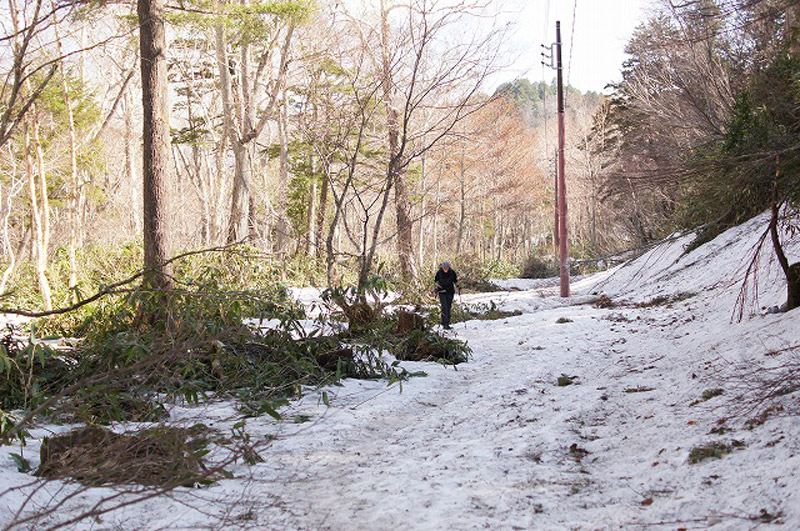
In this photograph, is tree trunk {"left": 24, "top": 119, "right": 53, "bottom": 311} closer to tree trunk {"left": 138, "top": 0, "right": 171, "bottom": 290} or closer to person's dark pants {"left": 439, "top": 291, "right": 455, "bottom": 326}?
tree trunk {"left": 138, "top": 0, "right": 171, "bottom": 290}

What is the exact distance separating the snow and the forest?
29 cm

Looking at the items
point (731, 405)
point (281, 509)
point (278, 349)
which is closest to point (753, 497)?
point (731, 405)

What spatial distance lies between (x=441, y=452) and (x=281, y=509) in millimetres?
1407

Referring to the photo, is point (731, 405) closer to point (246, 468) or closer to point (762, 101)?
point (246, 468)

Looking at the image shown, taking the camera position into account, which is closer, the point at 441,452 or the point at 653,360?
the point at 441,452

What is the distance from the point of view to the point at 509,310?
14375mm

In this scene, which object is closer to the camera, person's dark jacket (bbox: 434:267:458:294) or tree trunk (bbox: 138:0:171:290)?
tree trunk (bbox: 138:0:171:290)

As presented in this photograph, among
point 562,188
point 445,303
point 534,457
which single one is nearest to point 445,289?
point 445,303

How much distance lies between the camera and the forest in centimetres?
447

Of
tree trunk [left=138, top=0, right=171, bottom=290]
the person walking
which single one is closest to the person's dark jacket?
the person walking

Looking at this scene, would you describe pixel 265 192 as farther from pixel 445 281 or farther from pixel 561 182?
pixel 445 281

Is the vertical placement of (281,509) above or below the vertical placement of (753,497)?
→ below

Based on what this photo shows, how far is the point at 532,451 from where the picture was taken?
4.19 meters

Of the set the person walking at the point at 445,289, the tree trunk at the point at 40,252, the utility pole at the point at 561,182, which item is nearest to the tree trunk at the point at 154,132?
the tree trunk at the point at 40,252
